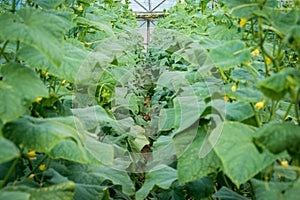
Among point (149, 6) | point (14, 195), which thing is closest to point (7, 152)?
point (14, 195)

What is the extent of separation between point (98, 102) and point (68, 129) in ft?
5.34

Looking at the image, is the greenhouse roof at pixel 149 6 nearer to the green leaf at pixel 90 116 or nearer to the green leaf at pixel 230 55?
the green leaf at pixel 90 116

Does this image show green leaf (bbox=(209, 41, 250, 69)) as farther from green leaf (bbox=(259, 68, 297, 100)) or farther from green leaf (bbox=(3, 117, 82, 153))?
green leaf (bbox=(3, 117, 82, 153))

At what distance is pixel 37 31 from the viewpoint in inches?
56.8

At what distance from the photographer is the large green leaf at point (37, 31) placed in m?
1.41

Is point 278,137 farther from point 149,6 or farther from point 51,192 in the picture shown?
point 149,6

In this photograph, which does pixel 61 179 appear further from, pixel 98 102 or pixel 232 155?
pixel 98 102

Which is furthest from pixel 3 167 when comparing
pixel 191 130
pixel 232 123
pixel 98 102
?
pixel 98 102

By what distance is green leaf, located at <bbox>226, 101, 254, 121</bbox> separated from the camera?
5.54 feet

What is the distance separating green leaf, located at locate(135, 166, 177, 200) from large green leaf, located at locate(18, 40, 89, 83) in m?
0.67

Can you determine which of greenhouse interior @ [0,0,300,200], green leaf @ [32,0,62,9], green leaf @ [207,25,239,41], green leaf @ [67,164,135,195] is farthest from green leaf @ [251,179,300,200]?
green leaf @ [207,25,239,41]

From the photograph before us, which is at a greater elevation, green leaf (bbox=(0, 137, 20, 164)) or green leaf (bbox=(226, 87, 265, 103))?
green leaf (bbox=(226, 87, 265, 103))

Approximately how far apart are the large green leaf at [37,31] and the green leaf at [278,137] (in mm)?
653

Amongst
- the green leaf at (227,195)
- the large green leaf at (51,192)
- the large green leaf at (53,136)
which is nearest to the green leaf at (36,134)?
the large green leaf at (53,136)
